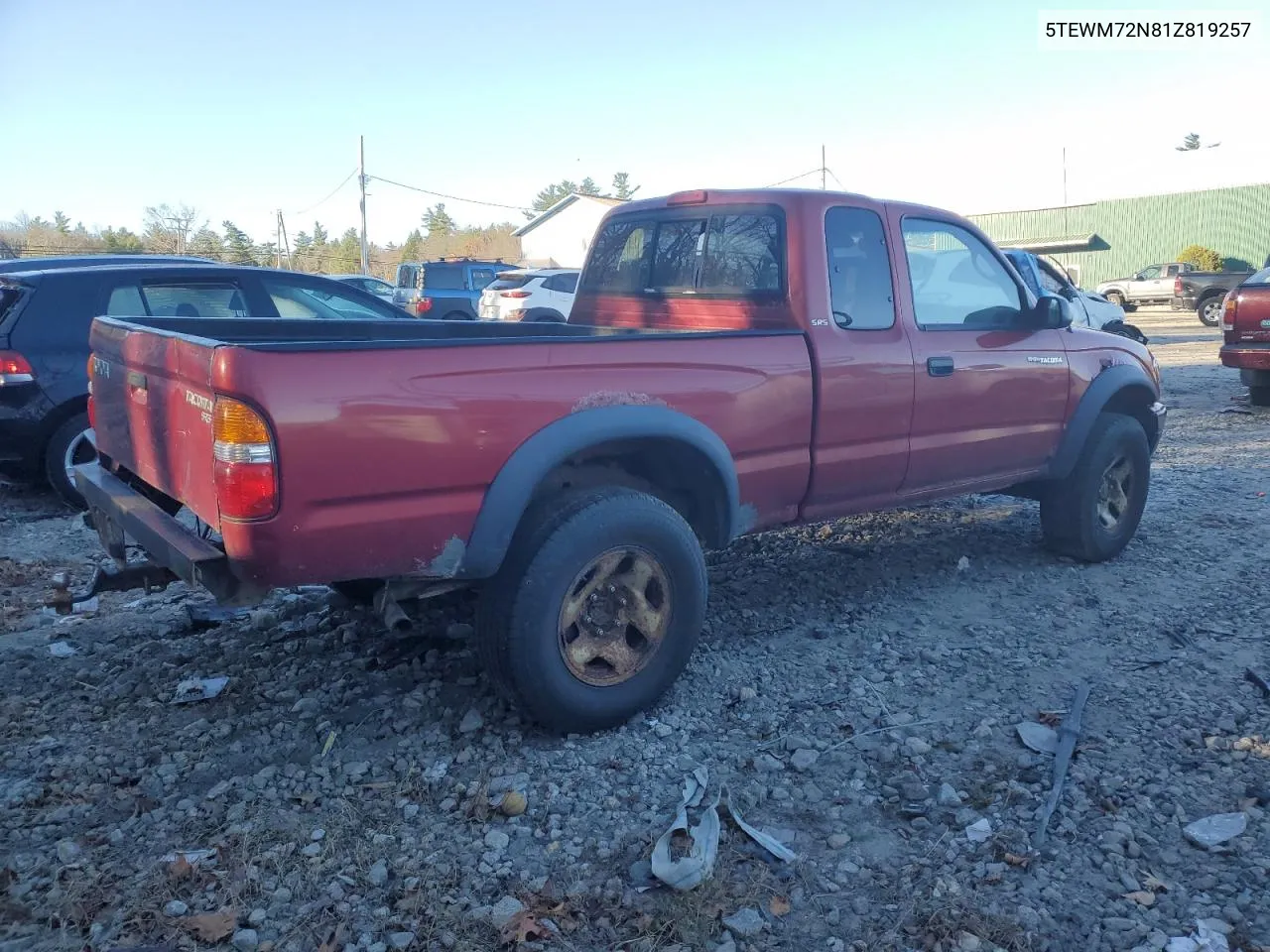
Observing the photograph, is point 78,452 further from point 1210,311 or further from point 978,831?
point 1210,311

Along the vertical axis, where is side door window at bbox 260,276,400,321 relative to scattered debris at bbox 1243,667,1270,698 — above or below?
above

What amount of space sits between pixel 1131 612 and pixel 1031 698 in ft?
4.17

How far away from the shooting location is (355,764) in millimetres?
3482

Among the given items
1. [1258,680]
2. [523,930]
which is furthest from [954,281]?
[523,930]

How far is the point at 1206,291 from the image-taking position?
25.3 metres

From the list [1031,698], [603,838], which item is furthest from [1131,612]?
[603,838]

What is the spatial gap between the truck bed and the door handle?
984 millimetres

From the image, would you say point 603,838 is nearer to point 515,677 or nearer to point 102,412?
point 515,677

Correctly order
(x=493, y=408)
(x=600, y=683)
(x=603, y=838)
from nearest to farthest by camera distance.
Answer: (x=603, y=838)
(x=493, y=408)
(x=600, y=683)

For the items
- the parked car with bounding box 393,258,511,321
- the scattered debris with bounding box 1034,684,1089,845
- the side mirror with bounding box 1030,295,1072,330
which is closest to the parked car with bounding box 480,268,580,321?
the parked car with bounding box 393,258,511,321

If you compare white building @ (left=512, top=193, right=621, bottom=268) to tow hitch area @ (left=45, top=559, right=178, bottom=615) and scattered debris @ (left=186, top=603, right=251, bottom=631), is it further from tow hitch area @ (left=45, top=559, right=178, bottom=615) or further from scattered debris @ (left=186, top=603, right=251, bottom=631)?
tow hitch area @ (left=45, top=559, right=178, bottom=615)

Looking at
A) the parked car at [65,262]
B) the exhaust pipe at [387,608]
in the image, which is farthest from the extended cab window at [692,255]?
the parked car at [65,262]

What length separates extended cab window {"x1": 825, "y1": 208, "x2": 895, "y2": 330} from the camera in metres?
4.45

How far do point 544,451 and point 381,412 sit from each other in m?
0.58
